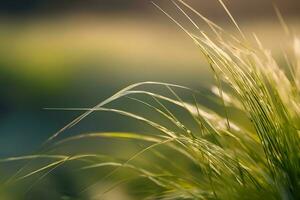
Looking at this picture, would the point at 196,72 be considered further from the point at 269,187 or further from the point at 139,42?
the point at 269,187

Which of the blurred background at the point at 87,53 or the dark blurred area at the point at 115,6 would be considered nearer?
the blurred background at the point at 87,53

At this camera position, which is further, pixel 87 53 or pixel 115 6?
pixel 115 6

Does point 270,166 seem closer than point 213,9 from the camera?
Yes

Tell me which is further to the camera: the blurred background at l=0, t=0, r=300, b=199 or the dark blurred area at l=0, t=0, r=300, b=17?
the dark blurred area at l=0, t=0, r=300, b=17

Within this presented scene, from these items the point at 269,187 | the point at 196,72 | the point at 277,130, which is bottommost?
the point at 196,72

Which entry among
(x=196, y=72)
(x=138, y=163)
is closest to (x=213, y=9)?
(x=196, y=72)

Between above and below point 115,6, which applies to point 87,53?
below

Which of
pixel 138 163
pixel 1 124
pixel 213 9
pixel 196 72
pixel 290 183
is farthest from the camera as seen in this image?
pixel 213 9

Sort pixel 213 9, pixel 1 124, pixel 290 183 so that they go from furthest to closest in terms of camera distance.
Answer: pixel 213 9 → pixel 1 124 → pixel 290 183
